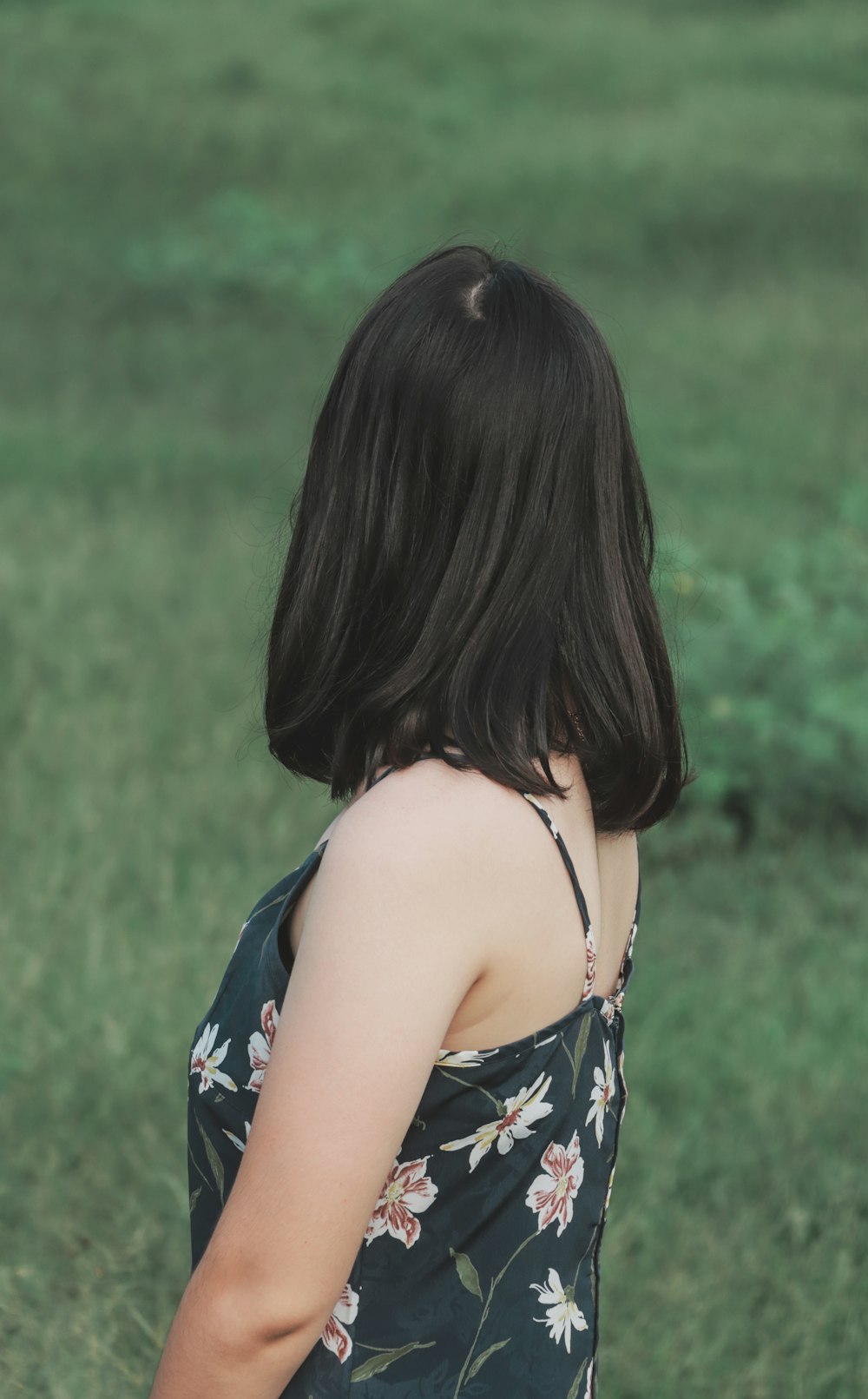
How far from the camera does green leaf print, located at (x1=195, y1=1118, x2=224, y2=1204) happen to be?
1386mm

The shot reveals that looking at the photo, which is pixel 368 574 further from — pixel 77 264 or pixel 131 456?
pixel 77 264

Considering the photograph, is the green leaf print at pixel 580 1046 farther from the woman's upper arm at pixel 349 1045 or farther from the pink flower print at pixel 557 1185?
the woman's upper arm at pixel 349 1045

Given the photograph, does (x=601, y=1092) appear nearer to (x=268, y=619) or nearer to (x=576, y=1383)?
(x=576, y=1383)

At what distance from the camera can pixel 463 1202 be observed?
126cm

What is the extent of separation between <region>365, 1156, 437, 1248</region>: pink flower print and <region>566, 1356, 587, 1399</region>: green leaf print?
0.25 metres

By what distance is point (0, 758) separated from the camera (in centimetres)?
452

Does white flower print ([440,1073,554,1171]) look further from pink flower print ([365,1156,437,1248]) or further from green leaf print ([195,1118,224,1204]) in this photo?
green leaf print ([195,1118,224,1204])

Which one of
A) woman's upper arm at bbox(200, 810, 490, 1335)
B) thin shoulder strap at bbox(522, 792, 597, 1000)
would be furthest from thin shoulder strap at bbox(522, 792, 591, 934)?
woman's upper arm at bbox(200, 810, 490, 1335)

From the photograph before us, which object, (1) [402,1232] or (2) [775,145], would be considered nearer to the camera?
(1) [402,1232]

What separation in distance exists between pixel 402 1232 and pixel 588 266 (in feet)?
39.2

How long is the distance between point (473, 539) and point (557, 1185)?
58 cm

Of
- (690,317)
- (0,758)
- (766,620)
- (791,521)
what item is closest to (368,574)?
(0,758)

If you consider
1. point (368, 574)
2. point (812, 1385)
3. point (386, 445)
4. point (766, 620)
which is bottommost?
point (812, 1385)

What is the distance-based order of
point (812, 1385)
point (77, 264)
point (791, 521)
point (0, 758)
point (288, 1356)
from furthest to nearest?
point (77, 264)
point (791, 521)
point (0, 758)
point (812, 1385)
point (288, 1356)
